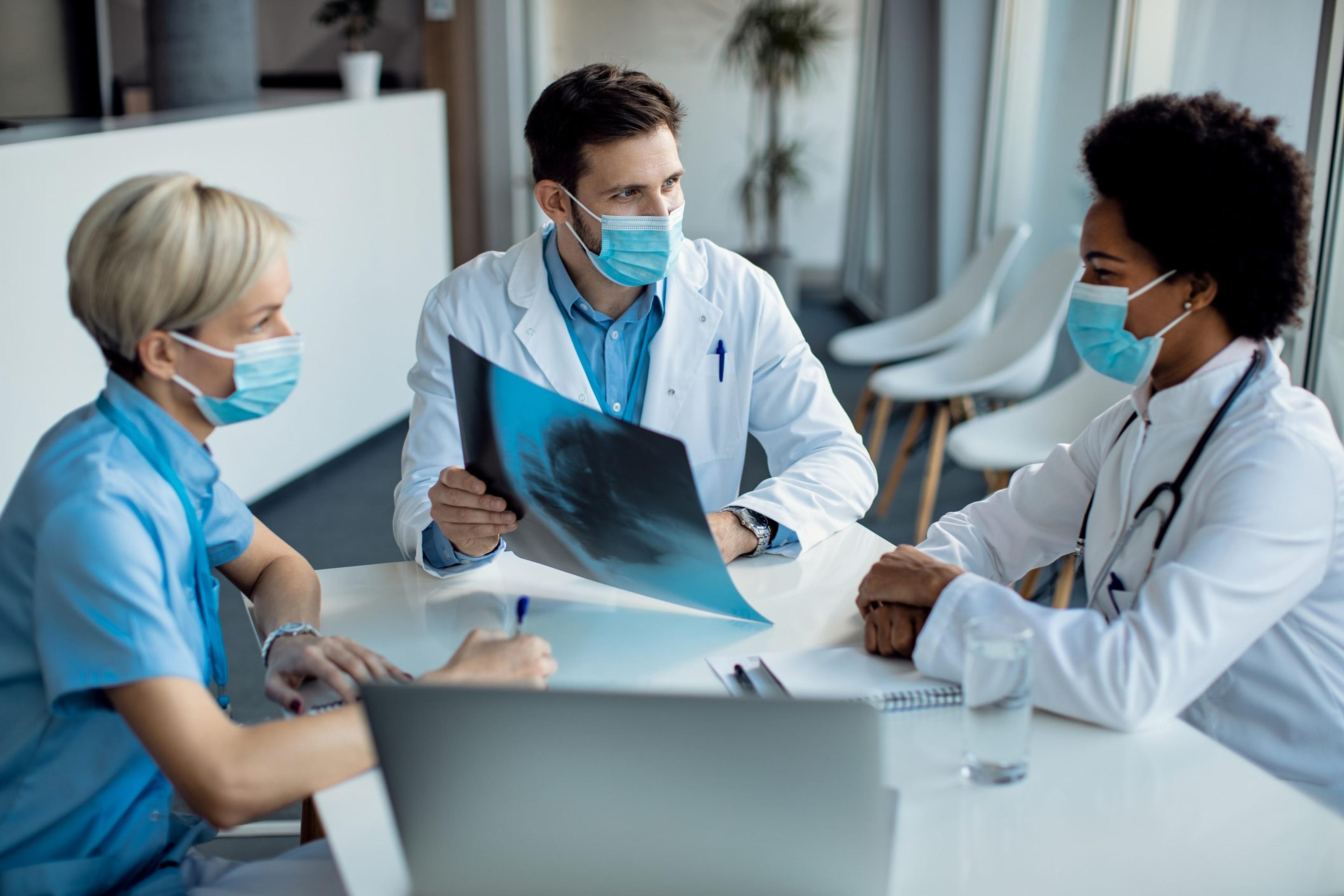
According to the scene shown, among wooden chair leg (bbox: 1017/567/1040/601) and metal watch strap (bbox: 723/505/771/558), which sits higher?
metal watch strap (bbox: 723/505/771/558)

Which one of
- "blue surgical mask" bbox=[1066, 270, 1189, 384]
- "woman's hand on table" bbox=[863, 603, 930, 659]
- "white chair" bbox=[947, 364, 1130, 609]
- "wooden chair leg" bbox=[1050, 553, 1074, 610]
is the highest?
"blue surgical mask" bbox=[1066, 270, 1189, 384]

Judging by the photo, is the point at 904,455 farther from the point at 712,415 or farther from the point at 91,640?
the point at 91,640

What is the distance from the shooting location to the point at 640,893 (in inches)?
35.6

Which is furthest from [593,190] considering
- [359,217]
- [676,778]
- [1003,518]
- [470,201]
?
[470,201]

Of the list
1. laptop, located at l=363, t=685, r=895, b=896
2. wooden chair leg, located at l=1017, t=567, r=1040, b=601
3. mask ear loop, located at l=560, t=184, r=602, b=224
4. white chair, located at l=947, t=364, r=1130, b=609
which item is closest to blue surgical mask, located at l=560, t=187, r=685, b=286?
mask ear loop, located at l=560, t=184, r=602, b=224

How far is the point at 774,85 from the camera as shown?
7.05m

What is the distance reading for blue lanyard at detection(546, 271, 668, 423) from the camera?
200 cm

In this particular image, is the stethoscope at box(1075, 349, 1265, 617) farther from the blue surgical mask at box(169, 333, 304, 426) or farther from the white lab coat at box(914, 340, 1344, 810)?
the blue surgical mask at box(169, 333, 304, 426)

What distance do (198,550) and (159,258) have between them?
31 cm

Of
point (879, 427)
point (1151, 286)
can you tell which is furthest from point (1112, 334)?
point (879, 427)

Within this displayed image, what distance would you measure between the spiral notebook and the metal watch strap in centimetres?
33

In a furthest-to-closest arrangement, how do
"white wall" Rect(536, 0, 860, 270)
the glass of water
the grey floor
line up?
1. "white wall" Rect(536, 0, 860, 270)
2. the grey floor
3. the glass of water

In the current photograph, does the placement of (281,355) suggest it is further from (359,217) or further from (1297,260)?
(359,217)

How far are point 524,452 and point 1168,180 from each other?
0.78 m
